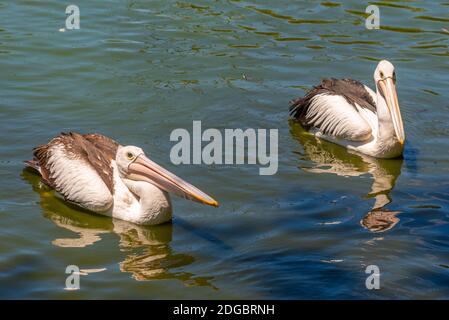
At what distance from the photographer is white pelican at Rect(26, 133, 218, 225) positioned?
311 inches

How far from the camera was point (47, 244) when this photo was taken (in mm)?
7750

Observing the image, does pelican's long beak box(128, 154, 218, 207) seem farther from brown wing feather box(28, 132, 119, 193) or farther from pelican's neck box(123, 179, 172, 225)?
brown wing feather box(28, 132, 119, 193)

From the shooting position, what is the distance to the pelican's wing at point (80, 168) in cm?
820

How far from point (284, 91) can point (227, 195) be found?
3.01 metres

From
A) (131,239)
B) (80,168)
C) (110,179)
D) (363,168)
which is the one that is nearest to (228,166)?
(363,168)

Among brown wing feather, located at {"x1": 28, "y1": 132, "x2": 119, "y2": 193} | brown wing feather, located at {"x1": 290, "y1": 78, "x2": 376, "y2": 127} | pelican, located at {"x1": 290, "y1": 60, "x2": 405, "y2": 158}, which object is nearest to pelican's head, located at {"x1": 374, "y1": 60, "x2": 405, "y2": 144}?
pelican, located at {"x1": 290, "y1": 60, "x2": 405, "y2": 158}

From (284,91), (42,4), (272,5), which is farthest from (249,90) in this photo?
(42,4)

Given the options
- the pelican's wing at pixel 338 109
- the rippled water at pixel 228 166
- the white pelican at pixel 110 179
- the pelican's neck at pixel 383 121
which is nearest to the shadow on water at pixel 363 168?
the rippled water at pixel 228 166

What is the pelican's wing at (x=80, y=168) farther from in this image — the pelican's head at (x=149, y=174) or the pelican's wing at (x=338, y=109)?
the pelican's wing at (x=338, y=109)

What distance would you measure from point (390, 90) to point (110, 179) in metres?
3.24

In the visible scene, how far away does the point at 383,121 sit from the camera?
979 cm

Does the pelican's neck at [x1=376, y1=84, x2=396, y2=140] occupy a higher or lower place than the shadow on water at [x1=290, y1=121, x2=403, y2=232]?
higher

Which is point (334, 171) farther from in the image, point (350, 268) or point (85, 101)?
point (85, 101)

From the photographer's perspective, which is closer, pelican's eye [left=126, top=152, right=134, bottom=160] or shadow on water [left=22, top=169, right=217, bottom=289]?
shadow on water [left=22, top=169, right=217, bottom=289]
